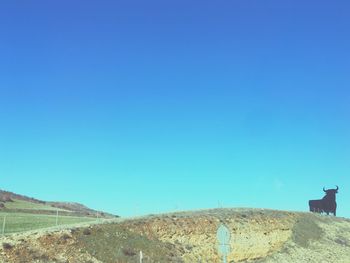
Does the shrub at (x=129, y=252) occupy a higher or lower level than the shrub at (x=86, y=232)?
lower

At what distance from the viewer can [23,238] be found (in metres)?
40.5

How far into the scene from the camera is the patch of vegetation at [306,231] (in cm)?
6566

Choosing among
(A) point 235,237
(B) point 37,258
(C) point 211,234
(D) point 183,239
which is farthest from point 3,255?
(A) point 235,237

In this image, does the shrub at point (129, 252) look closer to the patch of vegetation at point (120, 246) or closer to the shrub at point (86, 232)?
the patch of vegetation at point (120, 246)

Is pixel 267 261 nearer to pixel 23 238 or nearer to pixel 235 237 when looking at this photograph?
pixel 235 237

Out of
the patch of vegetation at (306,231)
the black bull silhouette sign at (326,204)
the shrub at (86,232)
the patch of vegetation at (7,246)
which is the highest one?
the black bull silhouette sign at (326,204)

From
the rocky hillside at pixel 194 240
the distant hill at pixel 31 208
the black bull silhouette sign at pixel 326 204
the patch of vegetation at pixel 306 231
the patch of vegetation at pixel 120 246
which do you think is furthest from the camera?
the black bull silhouette sign at pixel 326 204

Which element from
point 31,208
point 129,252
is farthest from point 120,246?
point 31,208

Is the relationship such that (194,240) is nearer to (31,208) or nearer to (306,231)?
(306,231)

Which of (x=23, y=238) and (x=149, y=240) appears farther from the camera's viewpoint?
(x=149, y=240)

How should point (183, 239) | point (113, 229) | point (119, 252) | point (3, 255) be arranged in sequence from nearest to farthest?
1. point (3, 255)
2. point (119, 252)
3. point (113, 229)
4. point (183, 239)

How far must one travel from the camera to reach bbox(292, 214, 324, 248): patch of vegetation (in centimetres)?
6566

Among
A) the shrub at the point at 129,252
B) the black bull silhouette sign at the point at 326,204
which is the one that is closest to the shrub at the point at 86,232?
the shrub at the point at 129,252

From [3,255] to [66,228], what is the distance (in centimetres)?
739
